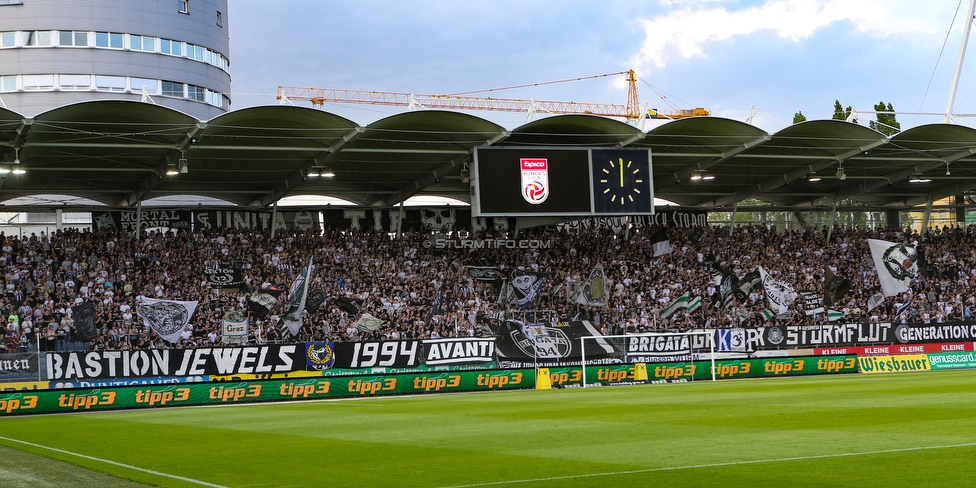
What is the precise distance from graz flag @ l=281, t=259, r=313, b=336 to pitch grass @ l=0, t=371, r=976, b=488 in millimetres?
12430

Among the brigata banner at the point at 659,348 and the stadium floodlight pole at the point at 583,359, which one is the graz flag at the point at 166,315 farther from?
the brigata banner at the point at 659,348

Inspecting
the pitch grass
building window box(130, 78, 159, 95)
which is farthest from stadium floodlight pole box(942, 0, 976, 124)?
building window box(130, 78, 159, 95)

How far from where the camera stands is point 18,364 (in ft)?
92.2

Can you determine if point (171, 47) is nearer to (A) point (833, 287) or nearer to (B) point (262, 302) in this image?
(B) point (262, 302)

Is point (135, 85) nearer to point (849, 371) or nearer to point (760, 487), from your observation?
point (849, 371)

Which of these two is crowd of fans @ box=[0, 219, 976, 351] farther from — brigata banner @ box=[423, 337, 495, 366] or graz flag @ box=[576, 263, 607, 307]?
brigata banner @ box=[423, 337, 495, 366]

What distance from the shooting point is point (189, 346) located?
109 ft

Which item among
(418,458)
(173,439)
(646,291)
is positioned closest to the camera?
(418,458)

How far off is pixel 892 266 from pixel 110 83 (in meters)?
49.0

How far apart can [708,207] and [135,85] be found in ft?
128

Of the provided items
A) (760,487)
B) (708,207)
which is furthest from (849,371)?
(760,487)

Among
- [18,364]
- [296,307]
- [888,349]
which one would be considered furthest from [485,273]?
[18,364]

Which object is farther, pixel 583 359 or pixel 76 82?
pixel 76 82

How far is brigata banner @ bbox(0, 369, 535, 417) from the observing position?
25.0 m
